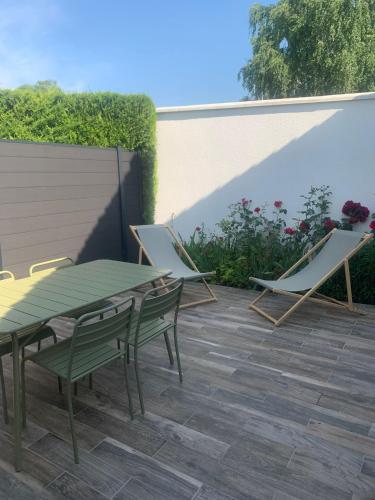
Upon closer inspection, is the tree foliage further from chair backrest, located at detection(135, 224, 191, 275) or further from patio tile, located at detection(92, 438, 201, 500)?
patio tile, located at detection(92, 438, 201, 500)

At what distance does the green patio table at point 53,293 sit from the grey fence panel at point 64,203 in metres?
1.41

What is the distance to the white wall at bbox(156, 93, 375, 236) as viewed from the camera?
4.44 meters

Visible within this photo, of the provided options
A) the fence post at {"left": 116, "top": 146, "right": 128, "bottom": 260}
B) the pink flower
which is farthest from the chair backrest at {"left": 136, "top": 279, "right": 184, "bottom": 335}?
the fence post at {"left": 116, "top": 146, "right": 128, "bottom": 260}

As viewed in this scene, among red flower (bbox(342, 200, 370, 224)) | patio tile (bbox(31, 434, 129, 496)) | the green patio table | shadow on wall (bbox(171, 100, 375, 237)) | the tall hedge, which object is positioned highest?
the tall hedge

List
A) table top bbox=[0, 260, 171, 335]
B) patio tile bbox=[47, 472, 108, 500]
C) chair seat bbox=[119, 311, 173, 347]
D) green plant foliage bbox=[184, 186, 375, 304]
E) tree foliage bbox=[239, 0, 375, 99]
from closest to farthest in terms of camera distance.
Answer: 1. patio tile bbox=[47, 472, 108, 500]
2. table top bbox=[0, 260, 171, 335]
3. chair seat bbox=[119, 311, 173, 347]
4. green plant foliage bbox=[184, 186, 375, 304]
5. tree foliage bbox=[239, 0, 375, 99]

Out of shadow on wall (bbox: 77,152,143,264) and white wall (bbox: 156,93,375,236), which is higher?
white wall (bbox: 156,93,375,236)

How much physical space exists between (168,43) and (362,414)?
17.2 m

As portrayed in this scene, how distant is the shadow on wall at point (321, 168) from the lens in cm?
439

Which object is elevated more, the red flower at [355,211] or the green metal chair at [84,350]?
the red flower at [355,211]

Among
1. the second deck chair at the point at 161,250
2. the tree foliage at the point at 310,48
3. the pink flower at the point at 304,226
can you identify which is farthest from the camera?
the tree foliage at the point at 310,48

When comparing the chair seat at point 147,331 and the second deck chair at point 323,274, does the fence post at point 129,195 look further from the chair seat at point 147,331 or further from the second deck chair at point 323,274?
the chair seat at point 147,331

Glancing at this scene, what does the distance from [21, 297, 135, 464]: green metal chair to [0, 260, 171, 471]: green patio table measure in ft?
0.64

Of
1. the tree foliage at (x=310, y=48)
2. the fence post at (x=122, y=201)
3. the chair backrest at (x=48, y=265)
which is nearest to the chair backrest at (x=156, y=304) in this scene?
the chair backrest at (x=48, y=265)

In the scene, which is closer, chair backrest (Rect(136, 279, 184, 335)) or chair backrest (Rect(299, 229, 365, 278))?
chair backrest (Rect(136, 279, 184, 335))
